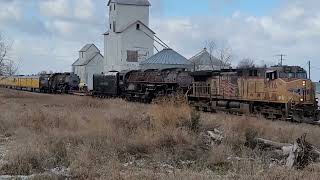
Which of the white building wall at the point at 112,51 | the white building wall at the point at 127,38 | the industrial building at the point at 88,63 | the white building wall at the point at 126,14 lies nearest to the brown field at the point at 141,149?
the white building wall at the point at 127,38

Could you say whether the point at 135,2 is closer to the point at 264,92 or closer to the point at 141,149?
the point at 264,92

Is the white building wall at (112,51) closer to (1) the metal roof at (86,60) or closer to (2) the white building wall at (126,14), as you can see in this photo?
(2) the white building wall at (126,14)

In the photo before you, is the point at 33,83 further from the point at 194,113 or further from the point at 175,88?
the point at 194,113

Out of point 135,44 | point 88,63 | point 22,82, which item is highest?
point 135,44

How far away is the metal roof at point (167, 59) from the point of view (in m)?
74.6

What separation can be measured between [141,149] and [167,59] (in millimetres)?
61451

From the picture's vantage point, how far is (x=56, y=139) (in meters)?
14.4

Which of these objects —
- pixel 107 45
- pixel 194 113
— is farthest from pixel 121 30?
pixel 194 113

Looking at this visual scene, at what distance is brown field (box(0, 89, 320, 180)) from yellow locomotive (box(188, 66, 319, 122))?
4802 millimetres

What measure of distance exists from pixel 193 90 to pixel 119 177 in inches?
966

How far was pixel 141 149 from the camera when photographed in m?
13.9

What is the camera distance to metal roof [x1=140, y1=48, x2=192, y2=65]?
245 ft

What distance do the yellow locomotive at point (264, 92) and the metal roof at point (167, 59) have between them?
140 ft

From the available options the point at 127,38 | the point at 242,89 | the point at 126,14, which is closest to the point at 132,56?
the point at 127,38
